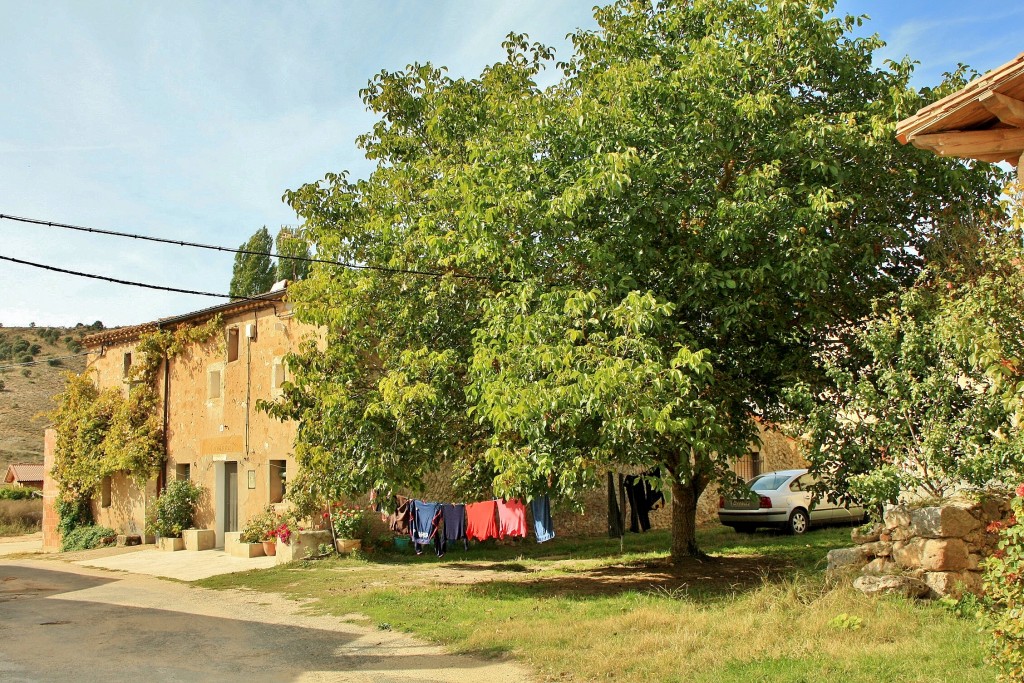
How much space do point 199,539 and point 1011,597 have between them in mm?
18211

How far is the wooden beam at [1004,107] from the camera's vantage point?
20.8 ft

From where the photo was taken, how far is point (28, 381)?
5194cm

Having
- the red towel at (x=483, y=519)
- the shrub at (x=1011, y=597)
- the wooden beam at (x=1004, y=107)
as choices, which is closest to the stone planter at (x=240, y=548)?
the red towel at (x=483, y=519)

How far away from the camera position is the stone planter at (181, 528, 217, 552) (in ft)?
65.9

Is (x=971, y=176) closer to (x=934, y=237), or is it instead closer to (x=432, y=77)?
(x=934, y=237)

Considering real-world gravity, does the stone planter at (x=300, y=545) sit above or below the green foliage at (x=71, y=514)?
below

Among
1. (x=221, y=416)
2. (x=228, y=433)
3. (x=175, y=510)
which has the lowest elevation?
(x=175, y=510)

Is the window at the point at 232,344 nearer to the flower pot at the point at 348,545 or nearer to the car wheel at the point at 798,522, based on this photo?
the flower pot at the point at 348,545

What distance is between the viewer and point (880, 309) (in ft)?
33.5

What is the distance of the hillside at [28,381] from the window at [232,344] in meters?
23.0

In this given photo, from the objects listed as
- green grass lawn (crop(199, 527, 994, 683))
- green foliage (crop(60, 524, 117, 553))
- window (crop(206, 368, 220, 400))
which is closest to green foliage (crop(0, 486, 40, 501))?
green foliage (crop(60, 524, 117, 553))

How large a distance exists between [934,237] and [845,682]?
6.12 m

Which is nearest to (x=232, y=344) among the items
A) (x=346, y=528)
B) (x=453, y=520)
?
(x=346, y=528)

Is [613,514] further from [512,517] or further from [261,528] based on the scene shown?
[261,528]
